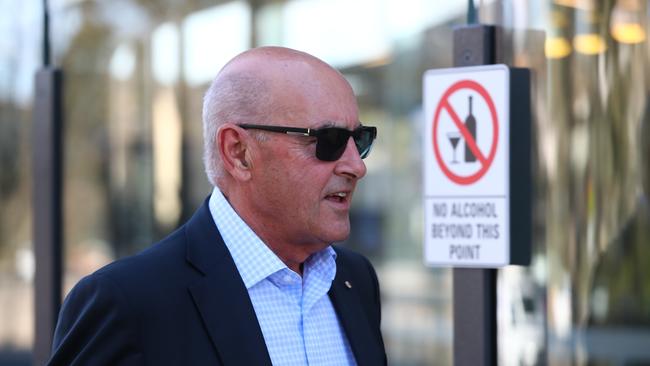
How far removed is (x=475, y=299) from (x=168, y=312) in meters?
1.33

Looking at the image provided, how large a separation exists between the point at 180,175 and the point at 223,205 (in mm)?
4395

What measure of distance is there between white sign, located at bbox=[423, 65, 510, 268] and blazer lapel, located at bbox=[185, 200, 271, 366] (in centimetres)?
115

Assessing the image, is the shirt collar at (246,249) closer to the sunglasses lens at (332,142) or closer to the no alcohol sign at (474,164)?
the sunglasses lens at (332,142)

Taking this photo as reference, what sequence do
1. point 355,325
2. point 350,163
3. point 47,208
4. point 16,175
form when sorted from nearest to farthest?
point 350,163, point 355,325, point 47,208, point 16,175

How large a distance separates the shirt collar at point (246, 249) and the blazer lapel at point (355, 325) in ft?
0.24

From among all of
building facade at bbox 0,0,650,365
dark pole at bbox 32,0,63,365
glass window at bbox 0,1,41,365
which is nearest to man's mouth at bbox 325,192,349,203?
building facade at bbox 0,0,650,365

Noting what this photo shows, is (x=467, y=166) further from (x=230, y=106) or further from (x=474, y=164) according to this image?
(x=230, y=106)

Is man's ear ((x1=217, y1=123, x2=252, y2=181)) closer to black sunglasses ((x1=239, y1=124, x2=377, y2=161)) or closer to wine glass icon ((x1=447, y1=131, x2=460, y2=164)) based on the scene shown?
black sunglasses ((x1=239, y1=124, x2=377, y2=161))

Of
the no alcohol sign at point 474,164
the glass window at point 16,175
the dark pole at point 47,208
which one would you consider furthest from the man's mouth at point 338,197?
the glass window at point 16,175

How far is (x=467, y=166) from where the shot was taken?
3.33 meters

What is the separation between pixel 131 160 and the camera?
274 inches

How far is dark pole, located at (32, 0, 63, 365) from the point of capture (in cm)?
489

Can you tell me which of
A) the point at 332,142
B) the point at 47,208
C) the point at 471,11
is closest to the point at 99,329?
the point at 332,142

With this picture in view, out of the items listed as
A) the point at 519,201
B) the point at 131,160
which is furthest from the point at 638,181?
the point at 131,160
